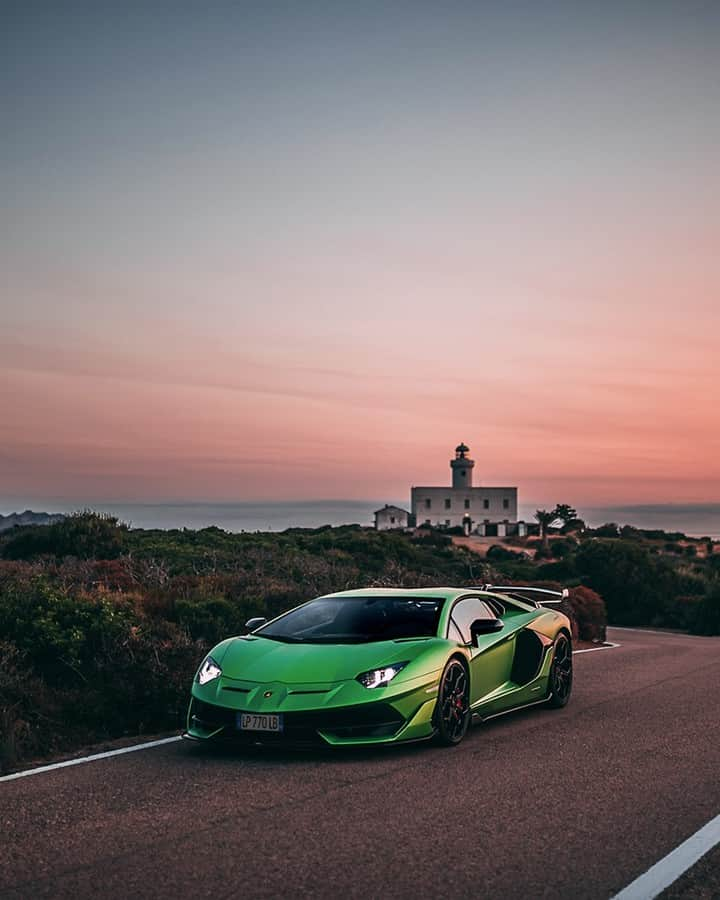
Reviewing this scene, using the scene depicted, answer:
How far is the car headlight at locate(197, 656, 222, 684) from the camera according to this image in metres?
8.90

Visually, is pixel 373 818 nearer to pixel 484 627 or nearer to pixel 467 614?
pixel 484 627

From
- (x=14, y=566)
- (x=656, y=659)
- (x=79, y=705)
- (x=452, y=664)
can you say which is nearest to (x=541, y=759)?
(x=452, y=664)

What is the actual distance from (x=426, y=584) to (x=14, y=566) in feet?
28.1

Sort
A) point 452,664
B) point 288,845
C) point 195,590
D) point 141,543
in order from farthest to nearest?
1. point 141,543
2. point 195,590
3. point 452,664
4. point 288,845

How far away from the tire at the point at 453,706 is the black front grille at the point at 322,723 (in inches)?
19.6

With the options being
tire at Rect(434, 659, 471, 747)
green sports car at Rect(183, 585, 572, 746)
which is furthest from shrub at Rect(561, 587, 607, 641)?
tire at Rect(434, 659, 471, 747)

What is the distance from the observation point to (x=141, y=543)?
2808cm

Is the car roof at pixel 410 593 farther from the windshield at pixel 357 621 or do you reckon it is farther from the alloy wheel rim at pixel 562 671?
the alloy wheel rim at pixel 562 671

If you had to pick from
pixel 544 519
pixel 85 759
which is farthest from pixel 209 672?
pixel 544 519

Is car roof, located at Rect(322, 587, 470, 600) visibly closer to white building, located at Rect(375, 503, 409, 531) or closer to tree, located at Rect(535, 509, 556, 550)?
tree, located at Rect(535, 509, 556, 550)

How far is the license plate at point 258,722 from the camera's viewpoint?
825 cm

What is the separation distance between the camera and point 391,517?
115m

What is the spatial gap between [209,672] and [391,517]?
106561mm

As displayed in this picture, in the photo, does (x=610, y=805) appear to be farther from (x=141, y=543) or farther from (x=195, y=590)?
(x=141, y=543)
